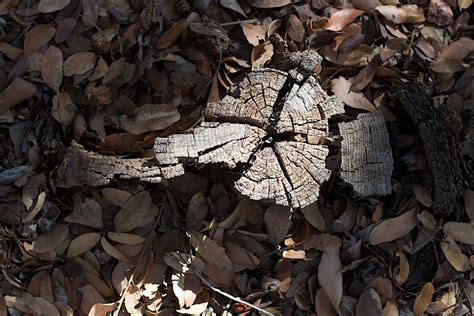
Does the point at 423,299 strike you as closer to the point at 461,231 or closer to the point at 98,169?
the point at 461,231

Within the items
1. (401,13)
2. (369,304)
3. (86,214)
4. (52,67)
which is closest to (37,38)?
(52,67)

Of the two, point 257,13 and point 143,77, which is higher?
point 257,13

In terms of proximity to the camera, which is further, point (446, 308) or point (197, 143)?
point (446, 308)

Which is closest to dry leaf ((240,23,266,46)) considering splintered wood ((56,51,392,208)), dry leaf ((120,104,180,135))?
splintered wood ((56,51,392,208))

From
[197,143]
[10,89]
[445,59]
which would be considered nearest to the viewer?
[197,143]

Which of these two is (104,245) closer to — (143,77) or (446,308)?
(143,77)

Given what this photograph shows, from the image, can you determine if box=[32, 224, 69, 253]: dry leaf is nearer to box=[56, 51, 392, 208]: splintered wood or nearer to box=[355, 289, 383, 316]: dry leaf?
box=[56, 51, 392, 208]: splintered wood

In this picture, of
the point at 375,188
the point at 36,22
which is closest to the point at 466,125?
the point at 375,188
